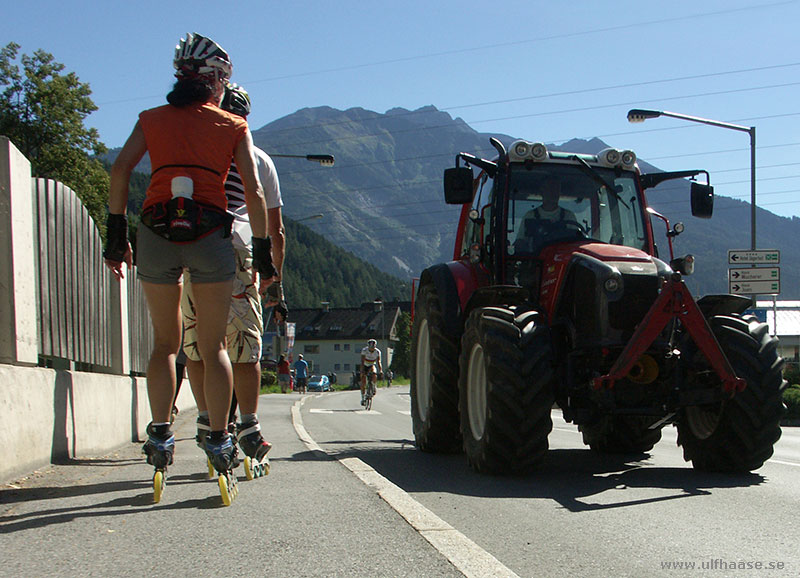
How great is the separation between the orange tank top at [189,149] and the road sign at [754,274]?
18333mm

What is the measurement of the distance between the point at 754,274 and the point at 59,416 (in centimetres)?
1849

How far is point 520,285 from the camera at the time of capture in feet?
24.8

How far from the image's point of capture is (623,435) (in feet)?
Answer: 26.5

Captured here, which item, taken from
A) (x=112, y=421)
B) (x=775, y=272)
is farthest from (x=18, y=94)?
(x=112, y=421)

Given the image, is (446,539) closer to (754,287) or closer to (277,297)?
(277,297)

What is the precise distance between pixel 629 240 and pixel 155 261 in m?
4.67

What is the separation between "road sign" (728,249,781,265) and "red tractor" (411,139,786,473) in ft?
45.7

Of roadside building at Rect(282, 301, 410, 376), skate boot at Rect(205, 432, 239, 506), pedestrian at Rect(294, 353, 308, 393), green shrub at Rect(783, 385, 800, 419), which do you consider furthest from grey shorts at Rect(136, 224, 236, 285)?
roadside building at Rect(282, 301, 410, 376)

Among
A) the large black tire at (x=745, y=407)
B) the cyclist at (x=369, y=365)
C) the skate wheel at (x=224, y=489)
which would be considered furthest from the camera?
the cyclist at (x=369, y=365)

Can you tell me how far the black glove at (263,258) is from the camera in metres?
4.51

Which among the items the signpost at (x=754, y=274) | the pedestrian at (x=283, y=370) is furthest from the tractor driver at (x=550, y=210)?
the pedestrian at (x=283, y=370)

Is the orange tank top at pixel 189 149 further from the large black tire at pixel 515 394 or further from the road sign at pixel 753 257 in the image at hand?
the road sign at pixel 753 257

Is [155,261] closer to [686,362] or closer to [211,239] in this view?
[211,239]

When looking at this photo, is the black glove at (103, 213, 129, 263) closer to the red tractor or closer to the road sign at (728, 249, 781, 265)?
the red tractor
